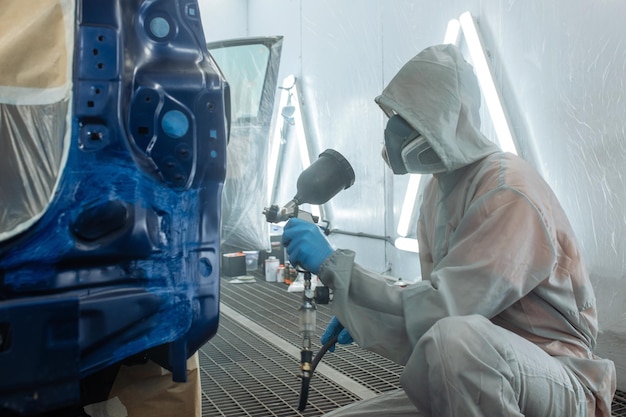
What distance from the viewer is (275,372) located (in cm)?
296

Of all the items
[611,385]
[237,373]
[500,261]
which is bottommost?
[237,373]

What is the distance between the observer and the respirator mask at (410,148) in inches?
77.3

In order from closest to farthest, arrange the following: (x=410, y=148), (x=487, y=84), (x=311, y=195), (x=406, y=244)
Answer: (x=410, y=148) < (x=311, y=195) < (x=487, y=84) < (x=406, y=244)

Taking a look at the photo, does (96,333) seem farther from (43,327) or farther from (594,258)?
(594,258)

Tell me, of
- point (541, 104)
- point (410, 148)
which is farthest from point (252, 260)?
point (410, 148)

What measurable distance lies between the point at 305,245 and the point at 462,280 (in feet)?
1.74

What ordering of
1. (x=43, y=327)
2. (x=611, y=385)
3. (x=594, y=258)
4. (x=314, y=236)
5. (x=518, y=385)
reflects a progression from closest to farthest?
1. (x=43, y=327)
2. (x=518, y=385)
3. (x=611, y=385)
4. (x=314, y=236)
5. (x=594, y=258)

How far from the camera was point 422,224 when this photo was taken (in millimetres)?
2303

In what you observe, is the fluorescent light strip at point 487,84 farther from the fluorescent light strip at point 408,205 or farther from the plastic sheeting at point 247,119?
the plastic sheeting at point 247,119

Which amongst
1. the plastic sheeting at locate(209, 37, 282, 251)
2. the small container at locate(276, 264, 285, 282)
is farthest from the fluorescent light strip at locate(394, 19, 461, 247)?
the plastic sheeting at locate(209, 37, 282, 251)

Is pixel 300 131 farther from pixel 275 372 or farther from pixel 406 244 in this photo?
pixel 275 372

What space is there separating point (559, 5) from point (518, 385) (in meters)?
2.28

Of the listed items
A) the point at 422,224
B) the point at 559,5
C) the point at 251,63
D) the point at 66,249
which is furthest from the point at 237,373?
the point at 251,63

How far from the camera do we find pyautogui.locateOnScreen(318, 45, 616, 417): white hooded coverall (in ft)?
4.94
